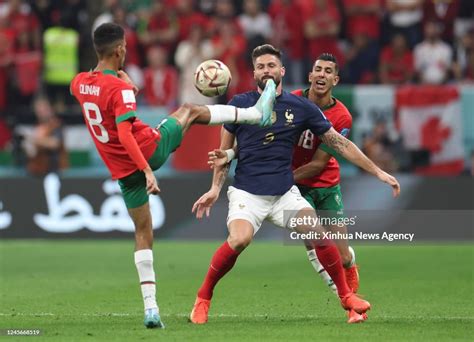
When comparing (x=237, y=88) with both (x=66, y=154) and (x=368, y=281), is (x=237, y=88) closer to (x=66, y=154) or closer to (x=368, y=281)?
(x=66, y=154)

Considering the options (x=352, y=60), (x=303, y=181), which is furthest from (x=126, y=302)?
(x=352, y=60)

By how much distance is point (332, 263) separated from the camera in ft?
31.7

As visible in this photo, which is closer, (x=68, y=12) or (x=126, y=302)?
(x=126, y=302)

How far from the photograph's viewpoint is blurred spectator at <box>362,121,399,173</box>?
18.3 metres

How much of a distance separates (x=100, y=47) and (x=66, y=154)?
10.3m

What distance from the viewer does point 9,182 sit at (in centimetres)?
1809

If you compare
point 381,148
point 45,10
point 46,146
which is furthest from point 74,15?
point 381,148

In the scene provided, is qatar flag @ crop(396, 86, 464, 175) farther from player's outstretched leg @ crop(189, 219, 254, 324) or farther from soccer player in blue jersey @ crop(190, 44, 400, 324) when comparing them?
player's outstretched leg @ crop(189, 219, 254, 324)

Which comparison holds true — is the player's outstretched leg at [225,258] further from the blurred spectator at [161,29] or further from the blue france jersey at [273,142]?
the blurred spectator at [161,29]

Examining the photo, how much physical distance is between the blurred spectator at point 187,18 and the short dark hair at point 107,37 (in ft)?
36.9

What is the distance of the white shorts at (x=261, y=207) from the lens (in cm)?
951

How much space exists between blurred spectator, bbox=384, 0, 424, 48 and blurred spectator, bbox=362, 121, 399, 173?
2.48 m

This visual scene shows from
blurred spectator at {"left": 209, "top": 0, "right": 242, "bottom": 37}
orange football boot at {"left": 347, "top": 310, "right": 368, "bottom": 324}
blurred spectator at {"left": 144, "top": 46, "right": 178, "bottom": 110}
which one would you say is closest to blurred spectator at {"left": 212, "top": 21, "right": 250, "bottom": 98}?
blurred spectator at {"left": 209, "top": 0, "right": 242, "bottom": 37}

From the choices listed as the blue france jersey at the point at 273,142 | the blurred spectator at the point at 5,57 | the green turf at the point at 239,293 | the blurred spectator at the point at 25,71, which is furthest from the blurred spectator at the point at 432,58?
the blue france jersey at the point at 273,142
